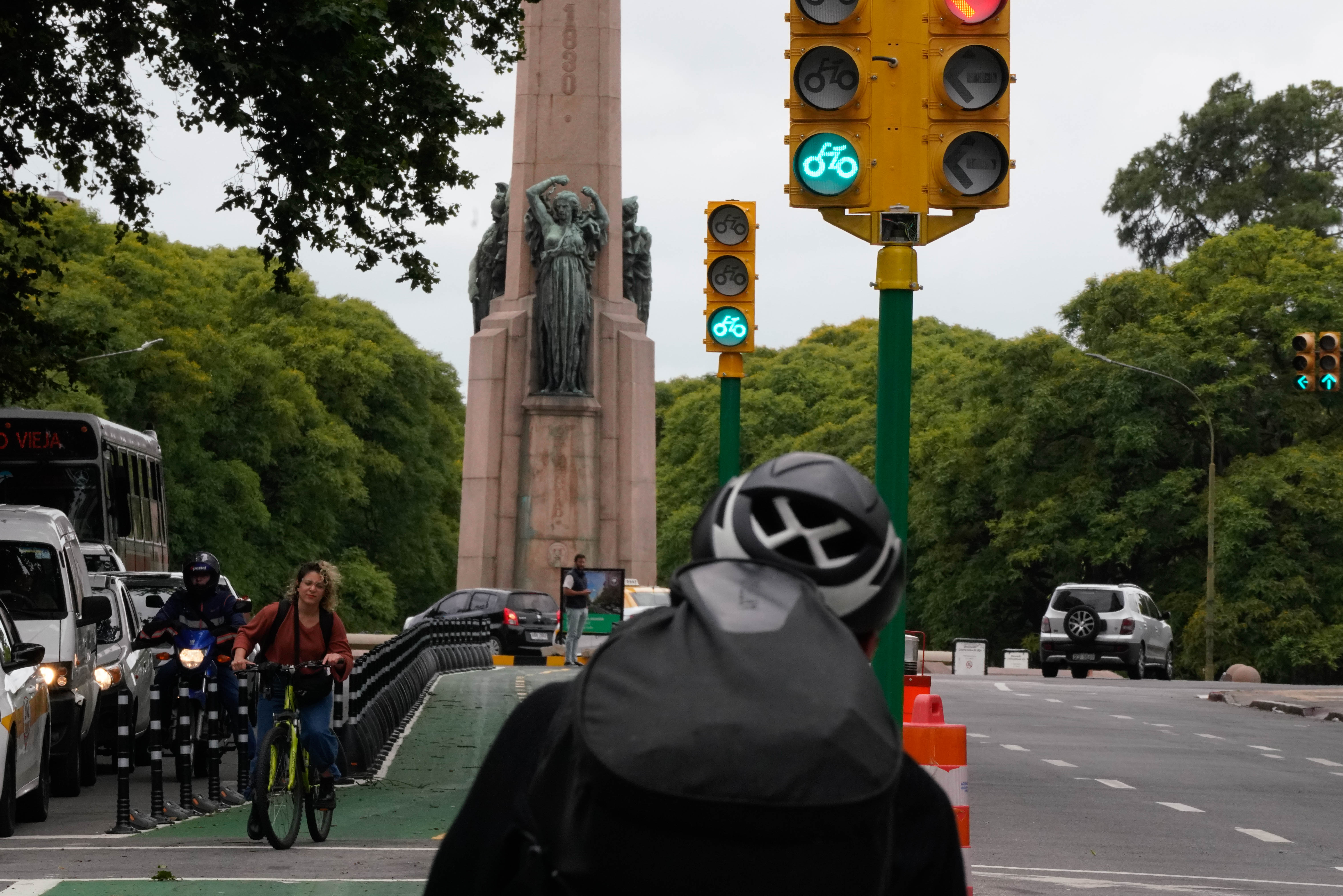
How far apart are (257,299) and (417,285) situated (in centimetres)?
3911

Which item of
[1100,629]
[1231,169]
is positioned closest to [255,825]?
[1100,629]

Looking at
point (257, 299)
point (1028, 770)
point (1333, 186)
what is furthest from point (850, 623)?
point (1333, 186)

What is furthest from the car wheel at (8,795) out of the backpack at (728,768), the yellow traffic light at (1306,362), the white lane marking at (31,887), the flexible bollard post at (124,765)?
the yellow traffic light at (1306,362)

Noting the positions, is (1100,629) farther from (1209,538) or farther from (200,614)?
(200,614)

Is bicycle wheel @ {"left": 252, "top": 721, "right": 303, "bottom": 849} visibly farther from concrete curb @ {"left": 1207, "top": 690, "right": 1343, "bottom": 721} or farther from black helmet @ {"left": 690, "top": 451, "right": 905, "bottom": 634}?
concrete curb @ {"left": 1207, "top": 690, "right": 1343, "bottom": 721}

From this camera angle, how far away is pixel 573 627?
3278 cm

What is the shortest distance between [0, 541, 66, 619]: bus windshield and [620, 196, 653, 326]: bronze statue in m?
25.7

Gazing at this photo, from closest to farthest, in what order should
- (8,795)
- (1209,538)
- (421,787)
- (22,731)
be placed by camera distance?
1. (8,795)
2. (22,731)
3. (421,787)
4. (1209,538)

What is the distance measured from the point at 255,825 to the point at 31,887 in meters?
1.79

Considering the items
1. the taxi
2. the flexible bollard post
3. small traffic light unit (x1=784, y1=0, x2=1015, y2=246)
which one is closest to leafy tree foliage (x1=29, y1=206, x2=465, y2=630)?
the taxi

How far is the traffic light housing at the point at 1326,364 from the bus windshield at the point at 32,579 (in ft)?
55.1

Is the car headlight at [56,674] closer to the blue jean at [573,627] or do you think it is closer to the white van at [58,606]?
the white van at [58,606]

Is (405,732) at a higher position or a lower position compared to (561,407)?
lower

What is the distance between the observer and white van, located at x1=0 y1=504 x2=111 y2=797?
16.4 metres
